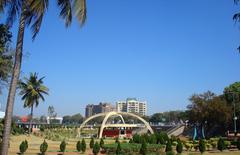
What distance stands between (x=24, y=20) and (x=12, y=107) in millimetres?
3019

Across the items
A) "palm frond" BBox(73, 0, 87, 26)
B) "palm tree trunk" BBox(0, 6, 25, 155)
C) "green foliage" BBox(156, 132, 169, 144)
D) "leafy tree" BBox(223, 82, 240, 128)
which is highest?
"leafy tree" BBox(223, 82, 240, 128)

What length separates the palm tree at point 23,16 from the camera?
12265mm

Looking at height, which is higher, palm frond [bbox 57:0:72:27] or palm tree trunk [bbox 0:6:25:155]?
palm frond [bbox 57:0:72:27]

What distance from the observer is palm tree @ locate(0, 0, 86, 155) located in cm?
1226

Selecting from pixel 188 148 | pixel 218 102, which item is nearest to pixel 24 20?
pixel 188 148

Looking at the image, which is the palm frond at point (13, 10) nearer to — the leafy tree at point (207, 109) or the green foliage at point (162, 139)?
the green foliage at point (162, 139)

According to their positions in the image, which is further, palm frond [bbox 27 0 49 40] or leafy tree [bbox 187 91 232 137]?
leafy tree [bbox 187 91 232 137]

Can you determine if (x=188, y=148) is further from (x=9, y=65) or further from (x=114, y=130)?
(x=114, y=130)

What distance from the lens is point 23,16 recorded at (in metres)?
13.0

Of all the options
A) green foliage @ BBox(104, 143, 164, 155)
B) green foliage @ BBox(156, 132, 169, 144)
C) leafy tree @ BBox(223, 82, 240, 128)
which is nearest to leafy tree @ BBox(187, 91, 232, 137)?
leafy tree @ BBox(223, 82, 240, 128)

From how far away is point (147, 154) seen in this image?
119 feet

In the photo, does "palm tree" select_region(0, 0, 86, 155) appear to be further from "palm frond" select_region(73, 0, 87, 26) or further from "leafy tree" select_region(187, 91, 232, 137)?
"leafy tree" select_region(187, 91, 232, 137)

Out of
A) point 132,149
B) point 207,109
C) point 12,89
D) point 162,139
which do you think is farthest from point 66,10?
point 207,109

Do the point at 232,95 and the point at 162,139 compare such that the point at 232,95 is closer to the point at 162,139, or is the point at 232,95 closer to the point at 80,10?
the point at 162,139
